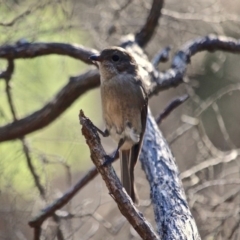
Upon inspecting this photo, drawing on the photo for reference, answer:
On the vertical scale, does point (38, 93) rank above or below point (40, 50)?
above

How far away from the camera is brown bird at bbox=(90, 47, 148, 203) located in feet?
13.5

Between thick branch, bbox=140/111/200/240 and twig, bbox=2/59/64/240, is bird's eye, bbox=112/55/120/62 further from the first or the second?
twig, bbox=2/59/64/240

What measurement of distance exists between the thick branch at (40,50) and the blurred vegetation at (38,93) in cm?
29

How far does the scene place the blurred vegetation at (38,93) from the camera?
195 inches

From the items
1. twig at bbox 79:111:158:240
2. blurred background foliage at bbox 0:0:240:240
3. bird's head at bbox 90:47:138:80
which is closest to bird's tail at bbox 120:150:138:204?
blurred background foliage at bbox 0:0:240:240

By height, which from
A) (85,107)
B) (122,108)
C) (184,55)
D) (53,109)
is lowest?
(122,108)

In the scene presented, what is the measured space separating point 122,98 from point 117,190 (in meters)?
1.08

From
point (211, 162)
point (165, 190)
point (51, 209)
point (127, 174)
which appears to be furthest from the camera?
point (211, 162)

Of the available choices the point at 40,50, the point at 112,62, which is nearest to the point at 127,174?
the point at 112,62

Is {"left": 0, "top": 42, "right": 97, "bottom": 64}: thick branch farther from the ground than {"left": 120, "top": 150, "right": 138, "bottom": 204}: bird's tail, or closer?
farther from the ground

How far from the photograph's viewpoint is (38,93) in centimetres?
570

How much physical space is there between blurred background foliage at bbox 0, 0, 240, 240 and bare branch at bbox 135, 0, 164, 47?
26 centimetres

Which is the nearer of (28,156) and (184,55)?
(28,156)

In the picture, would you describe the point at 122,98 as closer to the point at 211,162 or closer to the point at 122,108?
the point at 122,108
